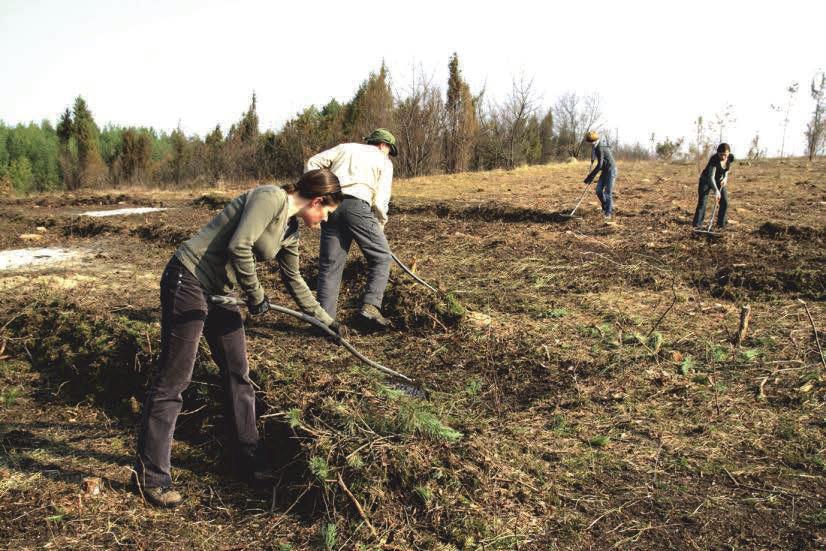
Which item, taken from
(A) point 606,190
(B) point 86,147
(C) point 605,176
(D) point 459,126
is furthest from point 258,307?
(B) point 86,147

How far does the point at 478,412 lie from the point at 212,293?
1949 mm

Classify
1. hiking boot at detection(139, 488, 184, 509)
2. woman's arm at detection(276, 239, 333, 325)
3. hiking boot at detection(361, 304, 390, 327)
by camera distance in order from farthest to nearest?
hiking boot at detection(361, 304, 390, 327)
woman's arm at detection(276, 239, 333, 325)
hiking boot at detection(139, 488, 184, 509)

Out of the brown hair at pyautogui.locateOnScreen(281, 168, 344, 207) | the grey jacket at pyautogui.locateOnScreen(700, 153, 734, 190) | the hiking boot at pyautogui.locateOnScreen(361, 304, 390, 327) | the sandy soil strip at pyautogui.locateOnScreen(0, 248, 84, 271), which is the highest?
the grey jacket at pyautogui.locateOnScreen(700, 153, 734, 190)

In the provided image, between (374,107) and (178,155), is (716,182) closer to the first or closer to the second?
(374,107)

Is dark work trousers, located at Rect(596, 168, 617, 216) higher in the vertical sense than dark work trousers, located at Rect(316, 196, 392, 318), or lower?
higher

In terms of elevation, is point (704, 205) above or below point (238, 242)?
above

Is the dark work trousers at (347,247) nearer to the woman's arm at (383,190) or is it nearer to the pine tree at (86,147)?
the woman's arm at (383,190)

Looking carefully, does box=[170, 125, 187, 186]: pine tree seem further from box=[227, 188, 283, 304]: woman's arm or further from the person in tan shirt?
box=[227, 188, 283, 304]: woman's arm

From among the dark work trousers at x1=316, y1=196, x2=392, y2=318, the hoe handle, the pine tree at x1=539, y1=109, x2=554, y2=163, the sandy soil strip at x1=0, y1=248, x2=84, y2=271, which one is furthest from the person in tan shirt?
the pine tree at x1=539, y1=109, x2=554, y2=163

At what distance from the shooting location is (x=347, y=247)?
5.64 m

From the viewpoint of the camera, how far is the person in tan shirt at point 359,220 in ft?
17.9

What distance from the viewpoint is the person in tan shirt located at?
5441 millimetres

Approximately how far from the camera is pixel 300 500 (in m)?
3.23

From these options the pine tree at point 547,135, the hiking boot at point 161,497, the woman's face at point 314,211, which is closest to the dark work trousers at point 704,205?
the woman's face at point 314,211
